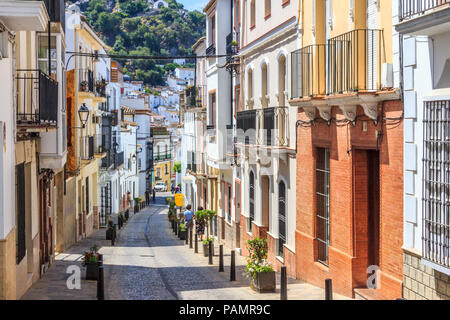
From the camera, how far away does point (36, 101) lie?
46.8 ft

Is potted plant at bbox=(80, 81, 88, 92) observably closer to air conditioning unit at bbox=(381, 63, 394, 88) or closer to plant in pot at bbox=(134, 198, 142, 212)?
air conditioning unit at bbox=(381, 63, 394, 88)

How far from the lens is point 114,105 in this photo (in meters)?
48.2

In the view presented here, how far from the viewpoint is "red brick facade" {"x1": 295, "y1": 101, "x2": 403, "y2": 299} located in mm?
11266

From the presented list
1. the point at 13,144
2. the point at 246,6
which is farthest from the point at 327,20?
the point at 246,6

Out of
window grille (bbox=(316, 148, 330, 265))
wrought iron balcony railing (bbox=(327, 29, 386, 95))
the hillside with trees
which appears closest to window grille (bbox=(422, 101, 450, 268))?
wrought iron balcony railing (bbox=(327, 29, 386, 95))

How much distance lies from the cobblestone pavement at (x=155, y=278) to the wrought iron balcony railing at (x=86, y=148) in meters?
4.04

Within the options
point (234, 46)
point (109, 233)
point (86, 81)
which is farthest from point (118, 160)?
point (234, 46)

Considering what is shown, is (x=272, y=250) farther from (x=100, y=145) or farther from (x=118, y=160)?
(x=118, y=160)

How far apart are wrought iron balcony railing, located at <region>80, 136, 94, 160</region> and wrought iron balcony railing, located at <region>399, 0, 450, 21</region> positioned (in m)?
21.4

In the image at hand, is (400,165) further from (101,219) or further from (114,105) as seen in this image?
(114,105)

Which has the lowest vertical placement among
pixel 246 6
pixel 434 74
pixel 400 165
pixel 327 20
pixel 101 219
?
pixel 101 219

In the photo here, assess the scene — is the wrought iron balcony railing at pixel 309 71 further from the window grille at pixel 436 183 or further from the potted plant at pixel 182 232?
the potted plant at pixel 182 232

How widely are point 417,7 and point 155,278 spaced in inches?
428

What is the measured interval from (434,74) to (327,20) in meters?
5.90
